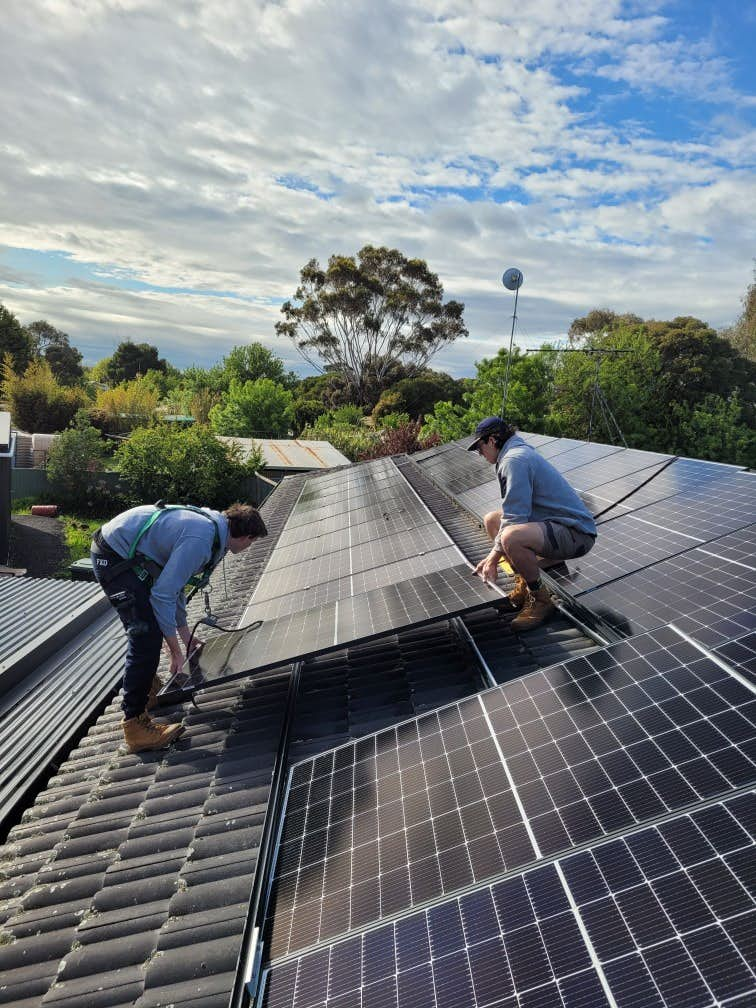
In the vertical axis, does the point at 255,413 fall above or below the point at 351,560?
above

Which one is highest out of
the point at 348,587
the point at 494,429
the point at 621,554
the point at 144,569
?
the point at 494,429

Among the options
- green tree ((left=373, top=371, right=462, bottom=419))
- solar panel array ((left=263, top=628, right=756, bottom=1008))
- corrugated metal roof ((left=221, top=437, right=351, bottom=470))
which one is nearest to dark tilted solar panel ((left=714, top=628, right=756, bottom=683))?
solar panel array ((left=263, top=628, right=756, bottom=1008))

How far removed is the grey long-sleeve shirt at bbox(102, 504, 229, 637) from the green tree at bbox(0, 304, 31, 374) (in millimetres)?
64702

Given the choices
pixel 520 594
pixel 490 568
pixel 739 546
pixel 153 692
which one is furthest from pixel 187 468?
pixel 739 546

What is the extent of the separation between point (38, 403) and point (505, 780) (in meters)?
49.4

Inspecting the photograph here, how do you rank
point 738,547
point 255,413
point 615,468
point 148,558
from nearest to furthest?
point 148,558
point 738,547
point 615,468
point 255,413

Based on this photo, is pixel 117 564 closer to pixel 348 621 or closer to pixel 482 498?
pixel 348 621

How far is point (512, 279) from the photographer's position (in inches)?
524

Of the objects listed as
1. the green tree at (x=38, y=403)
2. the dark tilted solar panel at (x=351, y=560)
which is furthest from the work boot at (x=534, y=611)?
the green tree at (x=38, y=403)

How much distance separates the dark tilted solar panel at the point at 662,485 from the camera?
8602 millimetres

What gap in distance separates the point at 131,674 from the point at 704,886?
4.65 meters

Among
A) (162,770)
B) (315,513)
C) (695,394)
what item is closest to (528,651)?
(162,770)

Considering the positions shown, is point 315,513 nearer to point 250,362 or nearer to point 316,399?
point 316,399

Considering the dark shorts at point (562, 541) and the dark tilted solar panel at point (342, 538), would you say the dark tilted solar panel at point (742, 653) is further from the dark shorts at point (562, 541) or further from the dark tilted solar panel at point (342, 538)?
the dark tilted solar panel at point (342, 538)
